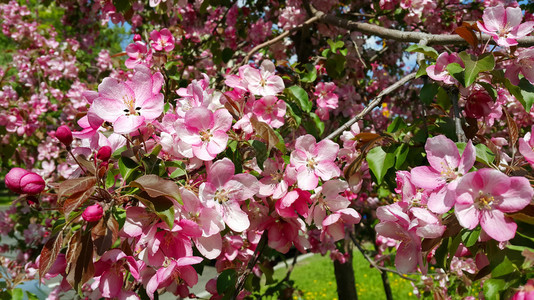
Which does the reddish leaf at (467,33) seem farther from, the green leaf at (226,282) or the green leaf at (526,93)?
the green leaf at (226,282)

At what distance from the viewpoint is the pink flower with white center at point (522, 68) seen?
1.06 metres

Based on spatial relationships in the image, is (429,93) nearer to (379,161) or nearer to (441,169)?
(379,161)

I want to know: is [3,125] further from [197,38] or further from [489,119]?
[489,119]

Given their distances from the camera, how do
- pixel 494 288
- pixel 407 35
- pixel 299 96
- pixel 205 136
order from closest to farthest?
pixel 494 288 → pixel 205 136 → pixel 299 96 → pixel 407 35

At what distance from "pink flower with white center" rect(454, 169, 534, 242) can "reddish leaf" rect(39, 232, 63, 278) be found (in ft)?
2.71

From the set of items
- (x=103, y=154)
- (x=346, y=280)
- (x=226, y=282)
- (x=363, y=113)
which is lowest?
(x=346, y=280)

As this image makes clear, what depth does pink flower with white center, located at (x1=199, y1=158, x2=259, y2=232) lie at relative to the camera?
97cm

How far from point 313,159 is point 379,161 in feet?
0.67

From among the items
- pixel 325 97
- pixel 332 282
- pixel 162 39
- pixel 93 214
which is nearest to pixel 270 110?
pixel 93 214

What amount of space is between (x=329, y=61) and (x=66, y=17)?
3.54 m

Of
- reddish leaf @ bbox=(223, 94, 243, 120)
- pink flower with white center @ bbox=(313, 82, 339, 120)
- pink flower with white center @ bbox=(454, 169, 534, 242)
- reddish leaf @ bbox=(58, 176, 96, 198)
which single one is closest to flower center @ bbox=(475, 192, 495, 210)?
pink flower with white center @ bbox=(454, 169, 534, 242)

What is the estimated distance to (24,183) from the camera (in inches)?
32.7

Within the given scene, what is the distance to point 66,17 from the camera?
435 centimetres

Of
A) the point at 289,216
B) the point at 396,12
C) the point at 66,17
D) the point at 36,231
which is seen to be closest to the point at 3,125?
the point at 36,231
